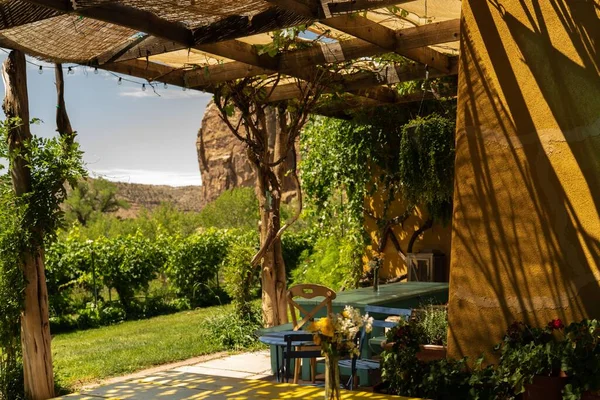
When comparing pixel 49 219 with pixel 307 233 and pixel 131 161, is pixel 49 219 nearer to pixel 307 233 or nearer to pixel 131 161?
pixel 307 233

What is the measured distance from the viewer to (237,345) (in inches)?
334

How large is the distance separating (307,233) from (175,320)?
4.54m

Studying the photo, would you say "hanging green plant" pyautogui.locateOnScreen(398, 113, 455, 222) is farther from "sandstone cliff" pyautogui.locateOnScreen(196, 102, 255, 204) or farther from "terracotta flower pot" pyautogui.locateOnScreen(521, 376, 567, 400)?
"sandstone cliff" pyautogui.locateOnScreen(196, 102, 255, 204)

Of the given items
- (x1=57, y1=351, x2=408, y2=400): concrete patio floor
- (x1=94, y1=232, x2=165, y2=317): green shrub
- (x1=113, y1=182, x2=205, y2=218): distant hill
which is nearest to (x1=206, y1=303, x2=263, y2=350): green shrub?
(x1=94, y1=232, x2=165, y2=317): green shrub

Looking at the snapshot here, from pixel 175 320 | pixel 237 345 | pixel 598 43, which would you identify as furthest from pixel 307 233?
pixel 598 43

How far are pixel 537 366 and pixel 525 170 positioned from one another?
1035 millimetres

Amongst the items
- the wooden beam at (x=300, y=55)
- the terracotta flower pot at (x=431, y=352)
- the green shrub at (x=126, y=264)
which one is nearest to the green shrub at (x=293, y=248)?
the green shrub at (x=126, y=264)

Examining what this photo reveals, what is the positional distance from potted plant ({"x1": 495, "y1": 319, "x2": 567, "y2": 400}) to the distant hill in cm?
3819

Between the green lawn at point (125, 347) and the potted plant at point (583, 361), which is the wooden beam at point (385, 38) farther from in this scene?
the green lawn at point (125, 347)

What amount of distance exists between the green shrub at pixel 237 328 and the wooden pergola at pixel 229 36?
2.62m

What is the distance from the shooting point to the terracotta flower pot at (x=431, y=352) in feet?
15.1

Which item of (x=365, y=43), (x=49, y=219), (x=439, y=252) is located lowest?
(x=439, y=252)

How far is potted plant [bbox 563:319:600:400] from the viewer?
338cm

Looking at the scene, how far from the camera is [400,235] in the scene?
10.1 meters
